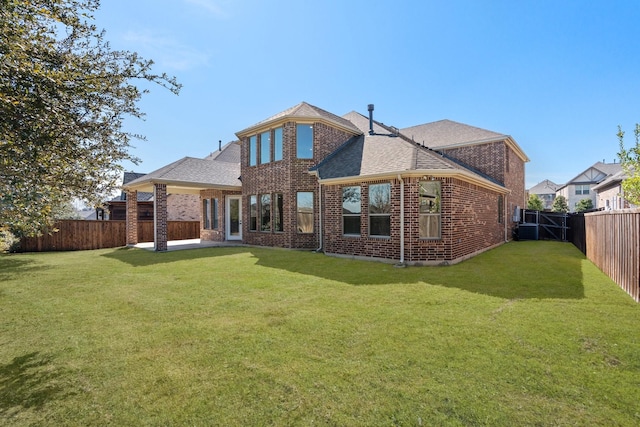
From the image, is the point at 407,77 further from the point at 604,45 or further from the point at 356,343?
the point at 356,343

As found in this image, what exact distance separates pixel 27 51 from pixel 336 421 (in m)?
4.98

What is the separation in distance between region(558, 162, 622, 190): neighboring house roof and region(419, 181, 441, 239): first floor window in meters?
58.8

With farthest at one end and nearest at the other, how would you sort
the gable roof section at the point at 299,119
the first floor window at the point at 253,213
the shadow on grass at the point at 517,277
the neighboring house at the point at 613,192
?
the neighboring house at the point at 613,192 → the first floor window at the point at 253,213 → the gable roof section at the point at 299,119 → the shadow on grass at the point at 517,277

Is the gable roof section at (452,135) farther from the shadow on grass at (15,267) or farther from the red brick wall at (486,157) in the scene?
the shadow on grass at (15,267)

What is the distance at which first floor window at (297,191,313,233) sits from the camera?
12.9 m

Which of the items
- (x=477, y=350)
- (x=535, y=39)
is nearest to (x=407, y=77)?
(x=535, y=39)

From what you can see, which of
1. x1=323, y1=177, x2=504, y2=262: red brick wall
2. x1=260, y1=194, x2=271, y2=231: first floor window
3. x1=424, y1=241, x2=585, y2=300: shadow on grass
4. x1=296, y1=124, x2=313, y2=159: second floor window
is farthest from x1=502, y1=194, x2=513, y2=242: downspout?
x1=260, y1=194, x2=271, y2=231: first floor window

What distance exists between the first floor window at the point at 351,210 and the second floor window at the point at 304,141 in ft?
9.73

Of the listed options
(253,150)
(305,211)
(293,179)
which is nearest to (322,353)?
(305,211)

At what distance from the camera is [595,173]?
50.8 metres

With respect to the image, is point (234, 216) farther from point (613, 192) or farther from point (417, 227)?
point (613, 192)

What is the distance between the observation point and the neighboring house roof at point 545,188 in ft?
229

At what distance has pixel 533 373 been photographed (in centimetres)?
314

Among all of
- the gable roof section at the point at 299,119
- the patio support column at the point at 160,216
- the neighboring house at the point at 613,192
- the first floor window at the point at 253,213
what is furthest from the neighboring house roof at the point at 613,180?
the patio support column at the point at 160,216
